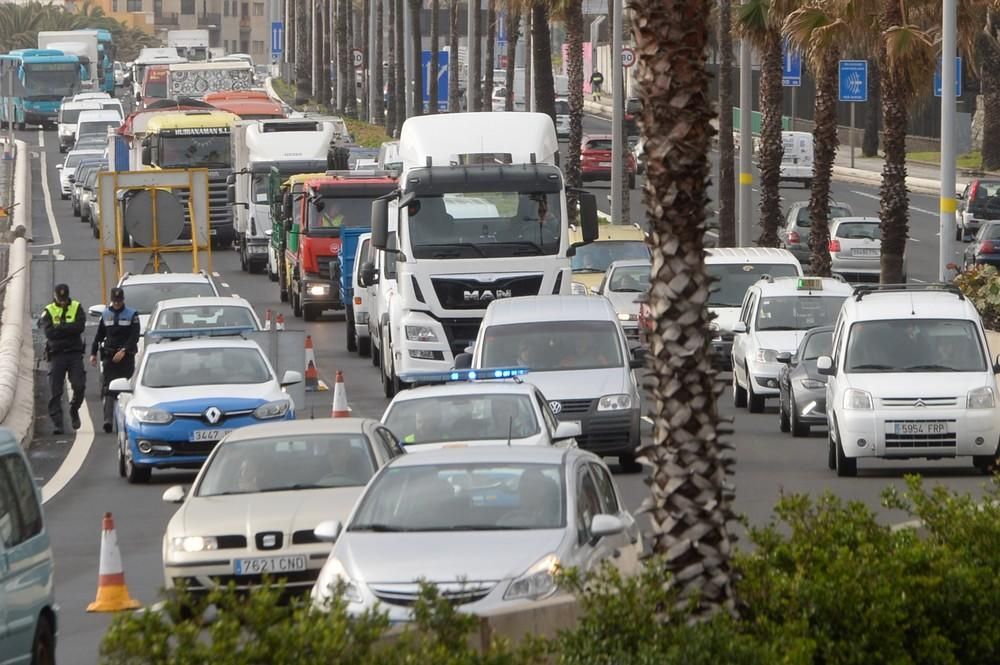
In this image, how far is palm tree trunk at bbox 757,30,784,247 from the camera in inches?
1748

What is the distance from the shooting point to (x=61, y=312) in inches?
Result: 1018

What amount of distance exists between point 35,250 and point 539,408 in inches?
1602

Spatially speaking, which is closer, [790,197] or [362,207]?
[362,207]

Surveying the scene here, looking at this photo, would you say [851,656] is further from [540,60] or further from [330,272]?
[540,60]

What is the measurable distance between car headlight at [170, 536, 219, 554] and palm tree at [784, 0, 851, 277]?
84.1 ft

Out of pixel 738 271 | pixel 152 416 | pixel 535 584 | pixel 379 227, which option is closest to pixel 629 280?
pixel 738 271

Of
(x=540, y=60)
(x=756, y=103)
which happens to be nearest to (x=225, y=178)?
(x=540, y=60)

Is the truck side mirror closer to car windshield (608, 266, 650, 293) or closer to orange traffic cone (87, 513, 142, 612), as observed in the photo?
car windshield (608, 266, 650, 293)

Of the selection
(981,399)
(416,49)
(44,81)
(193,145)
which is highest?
(416,49)

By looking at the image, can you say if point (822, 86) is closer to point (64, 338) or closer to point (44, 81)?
point (64, 338)

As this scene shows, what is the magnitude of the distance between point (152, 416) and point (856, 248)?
2840 cm

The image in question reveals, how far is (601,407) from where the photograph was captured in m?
21.7

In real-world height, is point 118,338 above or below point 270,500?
above

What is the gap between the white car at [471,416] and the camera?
18016mm
